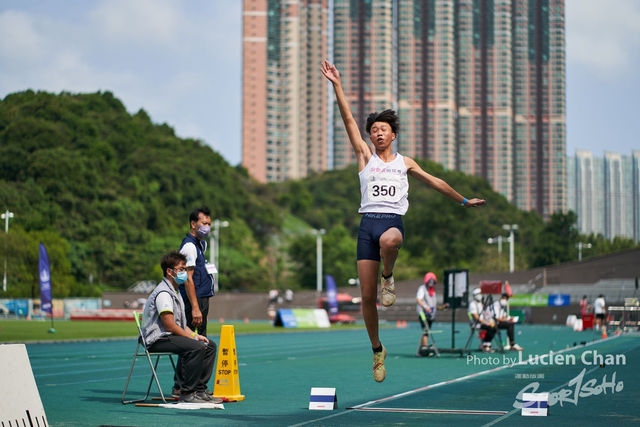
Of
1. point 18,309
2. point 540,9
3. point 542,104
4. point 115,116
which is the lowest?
point 18,309

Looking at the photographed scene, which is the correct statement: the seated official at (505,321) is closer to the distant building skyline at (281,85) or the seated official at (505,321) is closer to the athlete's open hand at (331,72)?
the athlete's open hand at (331,72)

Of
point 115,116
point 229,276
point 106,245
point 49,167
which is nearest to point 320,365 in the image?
point 49,167

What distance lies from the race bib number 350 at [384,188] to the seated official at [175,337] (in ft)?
10.2

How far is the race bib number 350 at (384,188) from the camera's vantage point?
336 inches

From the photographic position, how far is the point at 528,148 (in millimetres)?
161875

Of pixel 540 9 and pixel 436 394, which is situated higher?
pixel 540 9

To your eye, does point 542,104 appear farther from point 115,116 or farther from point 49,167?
point 49,167

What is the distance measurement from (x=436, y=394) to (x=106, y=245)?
73.9 meters

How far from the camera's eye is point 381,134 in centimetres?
857

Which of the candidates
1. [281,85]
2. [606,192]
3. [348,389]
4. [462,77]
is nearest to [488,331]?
[348,389]

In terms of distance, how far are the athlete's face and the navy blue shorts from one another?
627 mm

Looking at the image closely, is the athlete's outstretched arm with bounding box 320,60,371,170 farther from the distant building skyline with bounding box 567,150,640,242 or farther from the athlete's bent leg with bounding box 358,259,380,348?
the distant building skyline with bounding box 567,150,640,242

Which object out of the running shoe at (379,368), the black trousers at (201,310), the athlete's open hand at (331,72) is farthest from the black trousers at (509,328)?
the athlete's open hand at (331,72)

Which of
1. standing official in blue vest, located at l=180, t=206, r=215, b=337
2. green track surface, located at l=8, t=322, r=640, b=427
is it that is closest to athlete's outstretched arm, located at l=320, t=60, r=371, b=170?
green track surface, located at l=8, t=322, r=640, b=427
